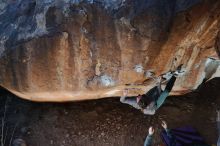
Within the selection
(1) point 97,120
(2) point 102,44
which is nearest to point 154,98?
(2) point 102,44

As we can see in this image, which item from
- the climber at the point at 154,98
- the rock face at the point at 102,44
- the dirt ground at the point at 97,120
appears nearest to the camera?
the rock face at the point at 102,44

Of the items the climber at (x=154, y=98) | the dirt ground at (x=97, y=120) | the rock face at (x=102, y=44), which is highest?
the rock face at (x=102, y=44)

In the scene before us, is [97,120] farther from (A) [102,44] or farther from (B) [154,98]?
(A) [102,44]

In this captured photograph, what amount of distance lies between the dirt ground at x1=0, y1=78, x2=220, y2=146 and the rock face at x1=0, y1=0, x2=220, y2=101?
23.1 inches

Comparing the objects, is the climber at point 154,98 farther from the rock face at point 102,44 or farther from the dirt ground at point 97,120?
the dirt ground at point 97,120

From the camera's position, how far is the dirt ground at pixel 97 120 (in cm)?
600

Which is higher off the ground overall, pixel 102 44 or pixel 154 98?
pixel 102 44

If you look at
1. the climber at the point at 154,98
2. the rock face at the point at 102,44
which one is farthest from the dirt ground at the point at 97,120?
the climber at the point at 154,98

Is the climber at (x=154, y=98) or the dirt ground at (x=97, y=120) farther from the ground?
the climber at (x=154, y=98)

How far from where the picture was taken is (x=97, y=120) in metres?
6.18

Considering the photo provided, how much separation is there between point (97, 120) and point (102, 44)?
1.62 metres

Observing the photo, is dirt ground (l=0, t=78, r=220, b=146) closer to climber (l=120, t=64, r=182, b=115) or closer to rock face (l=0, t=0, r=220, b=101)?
rock face (l=0, t=0, r=220, b=101)

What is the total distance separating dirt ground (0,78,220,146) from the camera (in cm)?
600

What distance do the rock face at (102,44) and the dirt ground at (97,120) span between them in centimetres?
59
